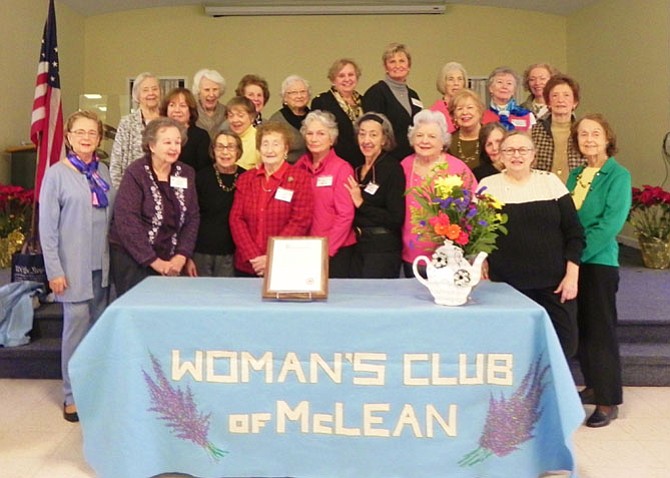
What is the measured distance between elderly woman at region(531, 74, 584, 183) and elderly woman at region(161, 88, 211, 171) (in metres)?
1.79

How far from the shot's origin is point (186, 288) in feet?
9.35

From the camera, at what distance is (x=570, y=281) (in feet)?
9.98

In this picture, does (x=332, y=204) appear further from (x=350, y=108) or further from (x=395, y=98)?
(x=395, y=98)

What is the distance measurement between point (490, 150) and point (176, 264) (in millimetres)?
1626

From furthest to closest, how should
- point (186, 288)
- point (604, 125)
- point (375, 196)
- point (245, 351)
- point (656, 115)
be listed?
point (656, 115) → point (375, 196) → point (604, 125) → point (186, 288) → point (245, 351)

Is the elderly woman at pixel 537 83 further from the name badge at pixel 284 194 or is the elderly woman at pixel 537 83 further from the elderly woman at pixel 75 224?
the elderly woman at pixel 75 224

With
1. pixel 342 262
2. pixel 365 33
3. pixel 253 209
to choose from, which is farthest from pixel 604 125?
pixel 365 33

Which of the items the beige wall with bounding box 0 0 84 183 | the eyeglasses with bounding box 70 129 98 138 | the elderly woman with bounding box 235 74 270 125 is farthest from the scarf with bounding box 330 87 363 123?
the beige wall with bounding box 0 0 84 183

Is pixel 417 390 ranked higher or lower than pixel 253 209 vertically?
lower

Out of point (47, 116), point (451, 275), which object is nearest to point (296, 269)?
point (451, 275)

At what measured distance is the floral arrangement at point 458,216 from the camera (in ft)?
8.47

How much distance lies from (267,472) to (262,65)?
26.4ft

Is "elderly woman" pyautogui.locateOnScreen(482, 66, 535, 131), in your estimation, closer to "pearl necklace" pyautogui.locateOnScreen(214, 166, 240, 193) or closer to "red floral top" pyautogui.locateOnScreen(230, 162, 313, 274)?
"red floral top" pyautogui.locateOnScreen(230, 162, 313, 274)

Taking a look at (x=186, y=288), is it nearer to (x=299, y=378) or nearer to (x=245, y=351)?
(x=245, y=351)
